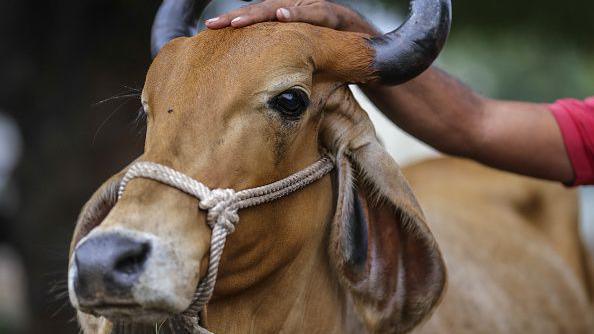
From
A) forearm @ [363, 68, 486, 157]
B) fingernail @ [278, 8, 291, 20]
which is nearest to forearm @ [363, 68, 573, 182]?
forearm @ [363, 68, 486, 157]

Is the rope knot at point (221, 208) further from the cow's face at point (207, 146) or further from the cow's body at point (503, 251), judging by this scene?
the cow's body at point (503, 251)

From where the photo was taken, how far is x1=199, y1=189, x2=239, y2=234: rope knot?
9.32ft

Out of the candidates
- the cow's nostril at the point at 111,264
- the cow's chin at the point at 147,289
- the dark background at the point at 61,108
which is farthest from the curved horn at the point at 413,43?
the dark background at the point at 61,108

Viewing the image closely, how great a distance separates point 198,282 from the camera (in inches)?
112

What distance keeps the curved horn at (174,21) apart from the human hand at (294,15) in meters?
0.46

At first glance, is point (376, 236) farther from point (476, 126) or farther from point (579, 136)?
point (579, 136)

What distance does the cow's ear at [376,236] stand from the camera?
11.2 feet

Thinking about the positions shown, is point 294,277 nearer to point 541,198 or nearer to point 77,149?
point 541,198

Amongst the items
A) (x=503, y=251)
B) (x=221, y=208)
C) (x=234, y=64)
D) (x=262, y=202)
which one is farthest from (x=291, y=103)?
(x=503, y=251)

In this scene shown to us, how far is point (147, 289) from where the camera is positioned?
259 centimetres

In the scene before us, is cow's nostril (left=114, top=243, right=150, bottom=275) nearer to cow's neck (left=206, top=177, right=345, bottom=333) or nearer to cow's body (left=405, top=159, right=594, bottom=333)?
cow's neck (left=206, top=177, right=345, bottom=333)

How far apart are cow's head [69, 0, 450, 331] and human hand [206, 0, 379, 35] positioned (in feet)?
0.20

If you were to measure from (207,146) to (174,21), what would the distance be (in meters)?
1.06

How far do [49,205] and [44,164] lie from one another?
0.43 metres
